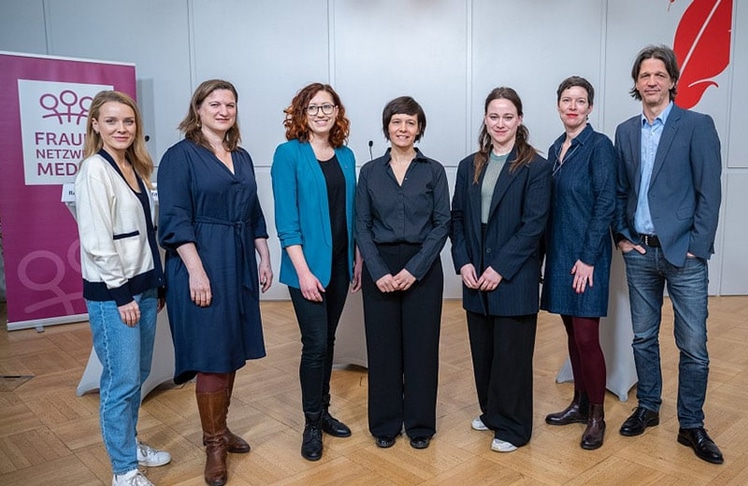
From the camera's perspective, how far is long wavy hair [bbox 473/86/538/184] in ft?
8.19

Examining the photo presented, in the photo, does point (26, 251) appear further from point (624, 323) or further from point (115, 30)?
point (624, 323)

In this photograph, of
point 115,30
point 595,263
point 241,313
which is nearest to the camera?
point 241,313

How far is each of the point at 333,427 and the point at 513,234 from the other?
4.01 ft

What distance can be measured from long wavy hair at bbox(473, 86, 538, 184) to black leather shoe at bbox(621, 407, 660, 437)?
4.35 feet

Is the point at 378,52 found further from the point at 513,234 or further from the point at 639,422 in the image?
the point at 639,422

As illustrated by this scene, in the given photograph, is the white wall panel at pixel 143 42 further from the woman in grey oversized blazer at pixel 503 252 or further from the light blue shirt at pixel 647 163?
the light blue shirt at pixel 647 163

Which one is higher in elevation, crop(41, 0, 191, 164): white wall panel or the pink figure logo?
crop(41, 0, 191, 164): white wall panel

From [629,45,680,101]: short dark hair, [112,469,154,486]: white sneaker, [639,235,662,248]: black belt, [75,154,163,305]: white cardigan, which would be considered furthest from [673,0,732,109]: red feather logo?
[112,469,154,486]: white sneaker

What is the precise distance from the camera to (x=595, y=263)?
101 inches

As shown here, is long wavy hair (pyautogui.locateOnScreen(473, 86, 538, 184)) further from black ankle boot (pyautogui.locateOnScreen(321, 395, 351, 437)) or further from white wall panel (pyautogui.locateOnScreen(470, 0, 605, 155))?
white wall panel (pyautogui.locateOnScreen(470, 0, 605, 155))

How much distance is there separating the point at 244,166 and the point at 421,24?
3542 mm

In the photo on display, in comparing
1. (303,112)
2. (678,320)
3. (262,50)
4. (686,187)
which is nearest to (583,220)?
(686,187)

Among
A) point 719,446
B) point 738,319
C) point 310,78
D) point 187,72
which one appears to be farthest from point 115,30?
point 738,319

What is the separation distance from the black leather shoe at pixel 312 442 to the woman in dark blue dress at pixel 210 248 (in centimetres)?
37
